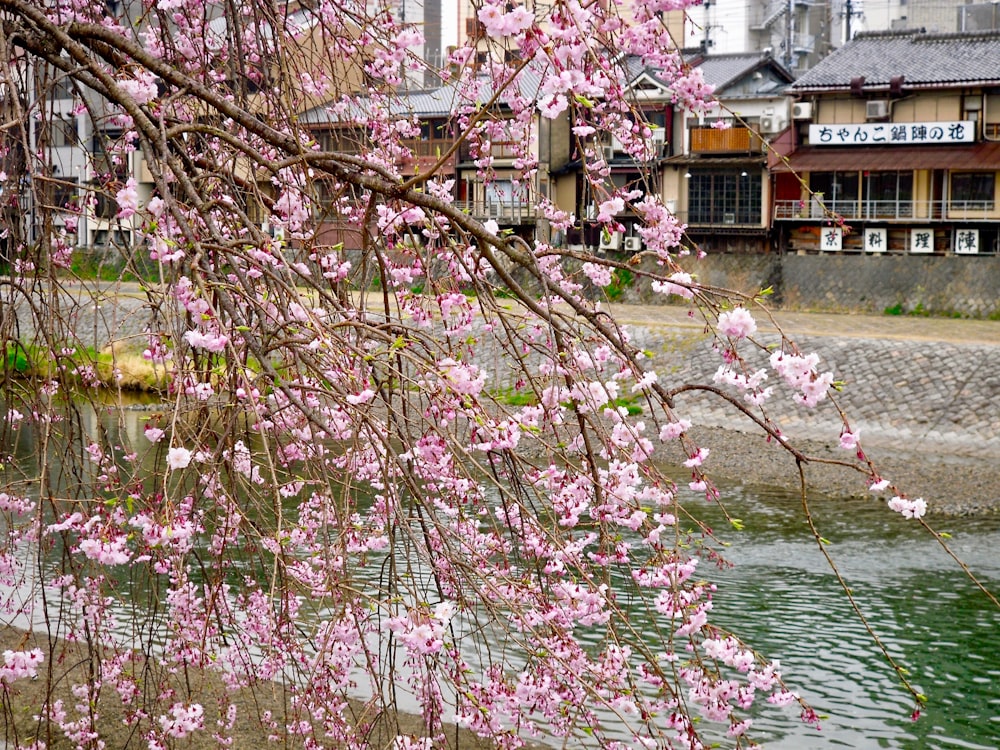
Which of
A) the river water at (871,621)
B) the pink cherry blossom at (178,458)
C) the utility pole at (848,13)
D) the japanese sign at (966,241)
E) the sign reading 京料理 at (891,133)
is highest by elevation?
the utility pole at (848,13)

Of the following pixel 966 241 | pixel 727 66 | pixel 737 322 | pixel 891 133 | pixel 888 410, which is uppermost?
pixel 727 66

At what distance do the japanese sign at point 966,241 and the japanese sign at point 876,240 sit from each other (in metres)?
1.27

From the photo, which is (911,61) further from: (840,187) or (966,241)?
(966,241)

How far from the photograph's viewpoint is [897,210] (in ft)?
73.3

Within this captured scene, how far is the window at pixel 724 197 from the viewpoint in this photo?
23.9 meters

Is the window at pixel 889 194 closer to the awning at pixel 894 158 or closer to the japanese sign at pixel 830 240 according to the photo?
the awning at pixel 894 158

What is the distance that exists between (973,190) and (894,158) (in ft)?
5.13

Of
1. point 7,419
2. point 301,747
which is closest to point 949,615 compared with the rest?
point 301,747

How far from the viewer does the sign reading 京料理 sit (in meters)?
21.9

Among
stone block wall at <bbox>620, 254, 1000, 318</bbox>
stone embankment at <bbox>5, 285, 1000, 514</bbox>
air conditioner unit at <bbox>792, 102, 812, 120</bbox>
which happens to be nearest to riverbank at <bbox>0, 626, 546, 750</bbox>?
stone embankment at <bbox>5, 285, 1000, 514</bbox>

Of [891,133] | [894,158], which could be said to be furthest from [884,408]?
[891,133]

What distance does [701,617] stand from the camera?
9.34ft

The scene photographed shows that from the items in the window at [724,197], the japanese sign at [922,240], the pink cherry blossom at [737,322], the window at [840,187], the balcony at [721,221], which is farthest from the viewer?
the window at [724,197]

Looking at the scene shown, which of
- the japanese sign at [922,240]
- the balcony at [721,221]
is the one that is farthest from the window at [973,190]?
the balcony at [721,221]
